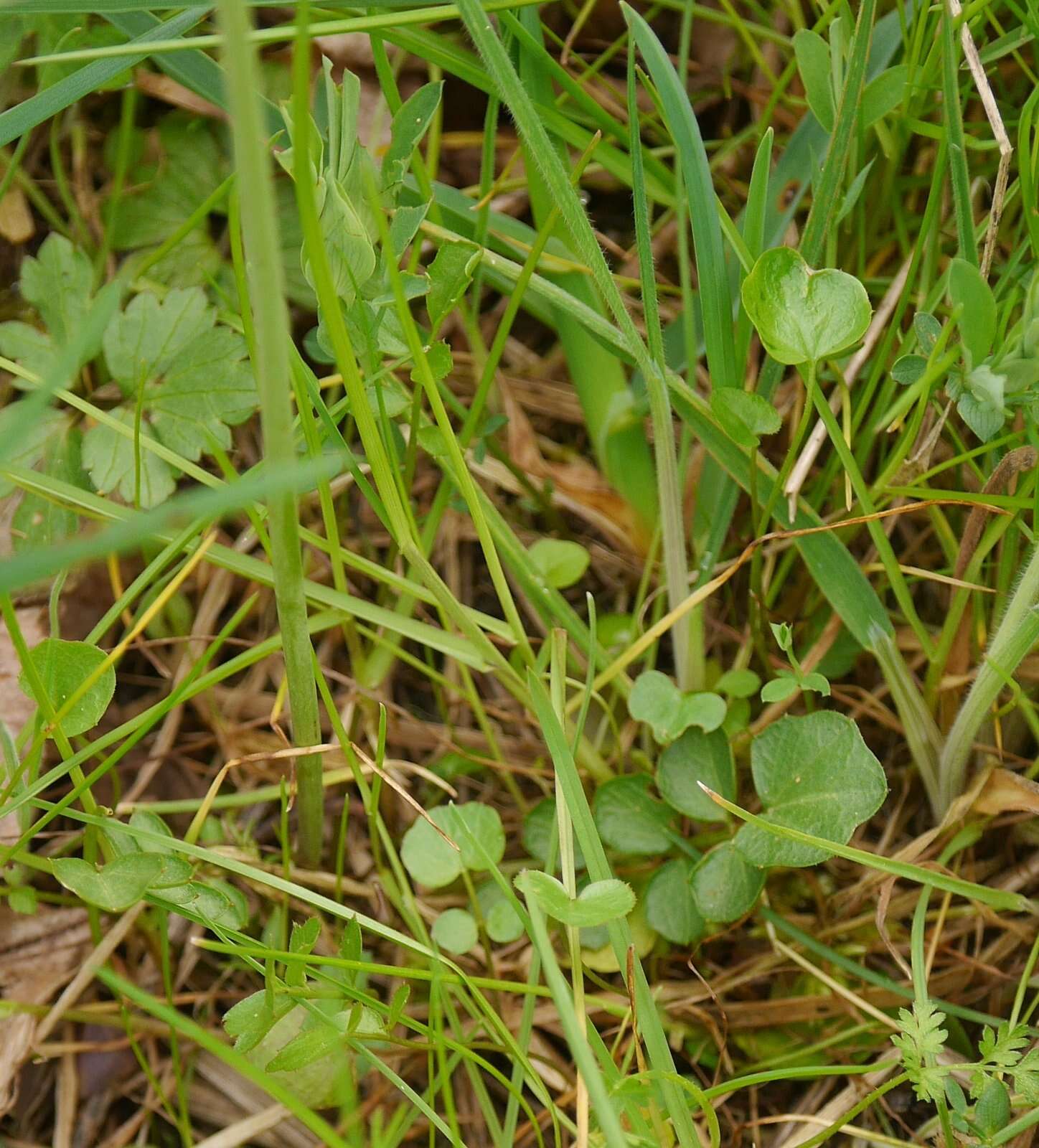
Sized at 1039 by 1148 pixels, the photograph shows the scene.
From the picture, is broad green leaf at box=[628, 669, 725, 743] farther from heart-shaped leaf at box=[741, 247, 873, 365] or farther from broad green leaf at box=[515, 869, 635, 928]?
heart-shaped leaf at box=[741, 247, 873, 365]

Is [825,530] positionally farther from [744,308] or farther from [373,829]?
[373,829]

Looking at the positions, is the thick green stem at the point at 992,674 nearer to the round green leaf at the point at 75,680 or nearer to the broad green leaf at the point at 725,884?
the broad green leaf at the point at 725,884

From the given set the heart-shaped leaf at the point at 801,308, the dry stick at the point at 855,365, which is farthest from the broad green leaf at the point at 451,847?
the heart-shaped leaf at the point at 801,308

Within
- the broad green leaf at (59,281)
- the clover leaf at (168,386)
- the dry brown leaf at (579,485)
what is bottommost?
the dry brown leaf at (579,485)

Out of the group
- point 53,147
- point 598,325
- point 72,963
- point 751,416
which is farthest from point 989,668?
point 53,147

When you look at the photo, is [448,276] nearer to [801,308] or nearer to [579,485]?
[801,308]

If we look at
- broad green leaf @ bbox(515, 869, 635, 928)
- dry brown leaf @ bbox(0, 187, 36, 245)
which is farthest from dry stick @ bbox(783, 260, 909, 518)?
dry brown leaf @ bbox(0, 187, 36, 245)
